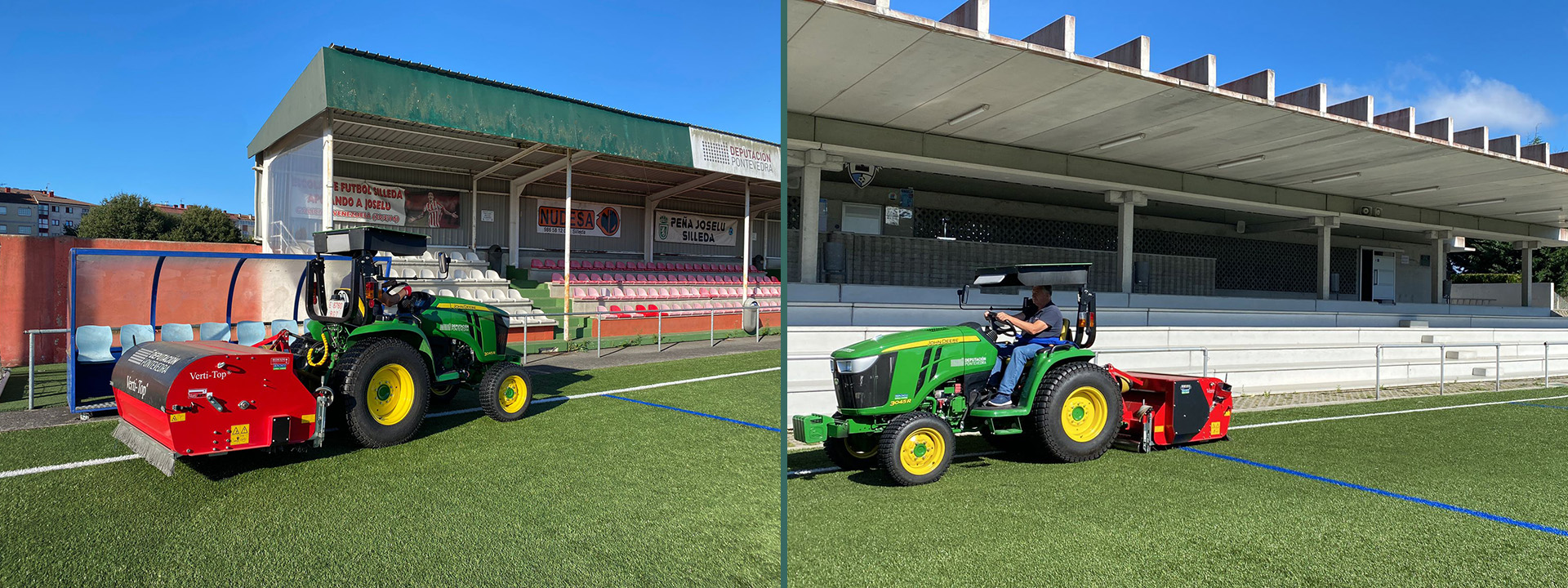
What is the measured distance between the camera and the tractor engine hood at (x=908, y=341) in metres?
3.42

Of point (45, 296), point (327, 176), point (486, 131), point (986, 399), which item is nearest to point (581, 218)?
point (486, 131)

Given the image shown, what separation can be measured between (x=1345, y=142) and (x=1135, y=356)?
4124 mm

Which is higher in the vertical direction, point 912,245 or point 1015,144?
point 1015,144

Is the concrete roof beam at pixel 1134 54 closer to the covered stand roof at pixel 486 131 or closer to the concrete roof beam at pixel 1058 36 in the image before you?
the concrete roof beam at pixel 1058 36

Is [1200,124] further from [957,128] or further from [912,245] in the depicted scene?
[912,245]

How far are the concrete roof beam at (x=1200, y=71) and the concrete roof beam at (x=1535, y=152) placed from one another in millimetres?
6488

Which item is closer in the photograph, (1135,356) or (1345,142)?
(1135,356)

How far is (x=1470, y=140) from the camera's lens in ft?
28.0

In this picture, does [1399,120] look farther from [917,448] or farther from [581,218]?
[581,218]

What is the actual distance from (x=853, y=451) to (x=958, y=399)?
1.90ft

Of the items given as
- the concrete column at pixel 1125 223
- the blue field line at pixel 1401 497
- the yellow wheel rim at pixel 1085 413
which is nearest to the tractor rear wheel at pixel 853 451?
the yellow wheel rim at pixel 1085 413

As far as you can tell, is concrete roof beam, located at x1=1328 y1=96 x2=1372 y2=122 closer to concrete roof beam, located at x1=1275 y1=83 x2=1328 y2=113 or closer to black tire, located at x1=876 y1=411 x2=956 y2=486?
concrete roof beam, located at x1=1275 y1=83 x2=1328 y2=113

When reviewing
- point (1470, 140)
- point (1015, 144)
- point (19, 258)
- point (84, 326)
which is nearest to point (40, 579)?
point (84, 326)

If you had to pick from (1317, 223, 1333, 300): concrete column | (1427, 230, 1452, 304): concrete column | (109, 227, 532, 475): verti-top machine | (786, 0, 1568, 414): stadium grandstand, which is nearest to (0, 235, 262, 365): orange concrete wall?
(109, 227, 532, 475): verti-top machine
